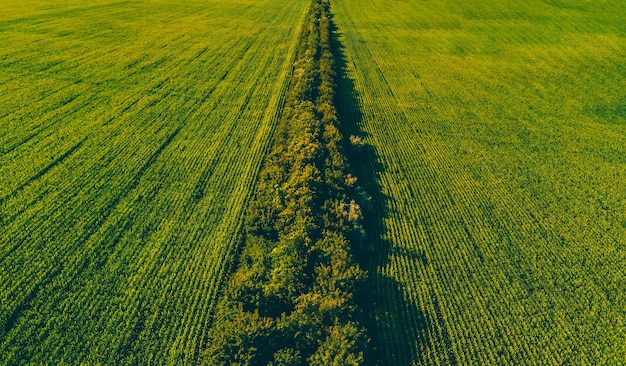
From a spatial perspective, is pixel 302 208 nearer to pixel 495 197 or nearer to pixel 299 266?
pixel 299 266

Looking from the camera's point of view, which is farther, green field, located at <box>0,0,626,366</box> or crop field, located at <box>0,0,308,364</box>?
green field, located at <box>0,0,626,366</box>

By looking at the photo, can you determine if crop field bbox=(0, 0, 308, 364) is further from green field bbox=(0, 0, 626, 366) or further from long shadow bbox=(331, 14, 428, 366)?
long shadow bbox=(331, 14, 428, 366)

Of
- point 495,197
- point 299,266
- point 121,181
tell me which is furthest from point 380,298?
point 121,181

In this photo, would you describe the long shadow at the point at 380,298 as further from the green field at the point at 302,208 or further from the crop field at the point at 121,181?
the crop field at the point at 121,181

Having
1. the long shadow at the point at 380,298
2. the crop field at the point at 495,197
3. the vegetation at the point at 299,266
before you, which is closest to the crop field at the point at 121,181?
the vegetation at the point at 299,266

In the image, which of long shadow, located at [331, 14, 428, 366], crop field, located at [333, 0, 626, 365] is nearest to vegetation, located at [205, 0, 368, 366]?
long shadow, located at [331, 14, 428, 366]
